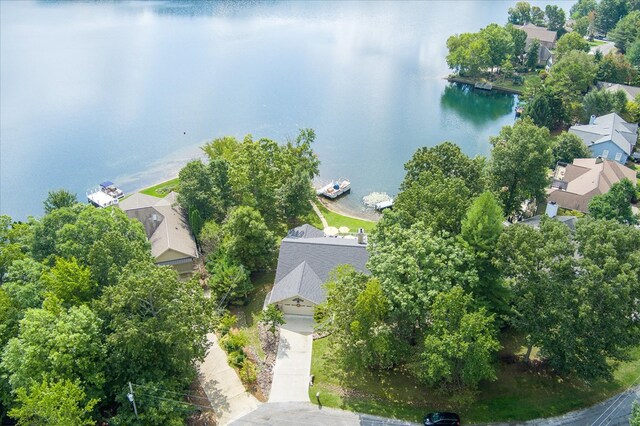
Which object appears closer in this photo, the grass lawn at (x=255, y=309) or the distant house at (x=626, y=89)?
the grass lawn at (x=255, y=309)

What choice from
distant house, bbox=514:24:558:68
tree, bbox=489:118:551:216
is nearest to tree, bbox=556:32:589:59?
distant house, bbox=514:24:558:68

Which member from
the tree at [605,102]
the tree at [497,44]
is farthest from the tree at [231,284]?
the tree at [497,44]

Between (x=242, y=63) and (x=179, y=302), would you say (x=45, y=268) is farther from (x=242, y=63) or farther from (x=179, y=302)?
(x=242, y=63)

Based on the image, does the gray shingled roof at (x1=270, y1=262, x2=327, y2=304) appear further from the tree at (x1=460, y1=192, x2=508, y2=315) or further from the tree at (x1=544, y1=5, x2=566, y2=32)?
the tree at (x1=544, y1=5, x2=566, y2=32)

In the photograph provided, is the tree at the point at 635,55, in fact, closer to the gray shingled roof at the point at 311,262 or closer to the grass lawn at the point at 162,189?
the gray shingled roof at the point at 311,262

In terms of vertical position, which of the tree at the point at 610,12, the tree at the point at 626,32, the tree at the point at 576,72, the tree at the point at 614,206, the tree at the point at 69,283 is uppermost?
the tree at the point at 610,12

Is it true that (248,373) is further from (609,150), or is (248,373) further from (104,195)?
(609,150)

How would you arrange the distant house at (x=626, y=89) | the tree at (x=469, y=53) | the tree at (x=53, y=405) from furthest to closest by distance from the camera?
the tree at (x=469, y=53), the distant house at (x=626, y=89), the tree at (x=53, y=405)

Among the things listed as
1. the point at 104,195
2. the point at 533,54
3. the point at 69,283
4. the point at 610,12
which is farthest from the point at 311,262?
the point at 610,12

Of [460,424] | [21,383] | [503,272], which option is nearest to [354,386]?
[460,424]
